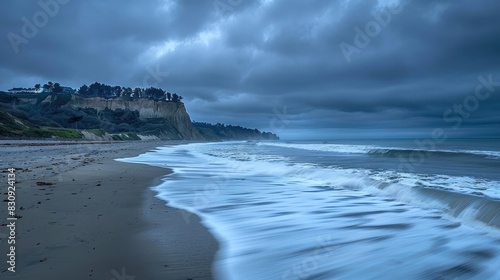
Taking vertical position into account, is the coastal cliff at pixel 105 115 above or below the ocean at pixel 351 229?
above

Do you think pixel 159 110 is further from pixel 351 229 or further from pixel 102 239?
pixel 351 229

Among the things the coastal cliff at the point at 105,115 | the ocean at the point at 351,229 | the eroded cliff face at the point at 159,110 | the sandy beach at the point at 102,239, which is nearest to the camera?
the sandy beach at the point at 102,239

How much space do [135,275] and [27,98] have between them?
133913 millimetres

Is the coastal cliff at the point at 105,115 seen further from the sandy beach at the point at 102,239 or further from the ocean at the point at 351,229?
the ocean at the point at 351,229

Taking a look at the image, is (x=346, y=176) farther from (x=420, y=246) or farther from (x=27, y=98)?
(x=27, y=98)

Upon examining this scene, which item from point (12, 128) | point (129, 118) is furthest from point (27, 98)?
point (12, 128)

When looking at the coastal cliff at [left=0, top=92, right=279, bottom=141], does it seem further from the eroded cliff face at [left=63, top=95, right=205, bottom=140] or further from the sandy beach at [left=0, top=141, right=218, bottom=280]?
the sandy beach at [left=0, top=141, right=218, bottom=280]

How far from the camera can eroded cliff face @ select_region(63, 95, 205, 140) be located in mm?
101938

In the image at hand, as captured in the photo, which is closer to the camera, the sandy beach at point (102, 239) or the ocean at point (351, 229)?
the sandy beach at point (102, 239)

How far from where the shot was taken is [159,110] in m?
114

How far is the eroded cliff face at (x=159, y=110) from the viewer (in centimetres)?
10194

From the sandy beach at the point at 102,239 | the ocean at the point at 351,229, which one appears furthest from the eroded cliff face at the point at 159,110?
the sandy beach at the point at 102,239

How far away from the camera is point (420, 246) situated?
12.2 ft

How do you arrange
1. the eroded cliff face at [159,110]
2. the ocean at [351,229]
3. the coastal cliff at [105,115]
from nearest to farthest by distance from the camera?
the ocean at [351,229] < the coastal cliff at [105,115] < the eroded cliff face at [159,110]
